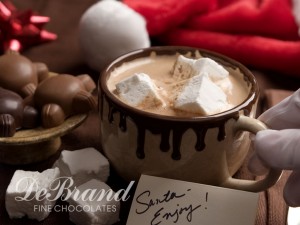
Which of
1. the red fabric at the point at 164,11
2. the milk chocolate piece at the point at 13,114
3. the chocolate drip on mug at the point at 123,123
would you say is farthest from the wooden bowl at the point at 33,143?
the red fabric at the point at 164,11

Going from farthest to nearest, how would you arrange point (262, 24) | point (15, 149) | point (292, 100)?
1. point (262, 24)
2. point (15, 149)
3. point (292, 100)

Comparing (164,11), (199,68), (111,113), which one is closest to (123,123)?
(111,113)

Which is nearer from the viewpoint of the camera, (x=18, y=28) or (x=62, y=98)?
(x=62, y=98)

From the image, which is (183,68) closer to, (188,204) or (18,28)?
(188,204)

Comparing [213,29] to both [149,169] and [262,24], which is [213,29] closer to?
[262,24]

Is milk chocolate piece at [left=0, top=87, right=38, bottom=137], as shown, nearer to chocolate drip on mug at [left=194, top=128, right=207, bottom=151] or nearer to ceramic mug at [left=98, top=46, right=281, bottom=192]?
ceramic mug at [left=98, top=46, right=281, bottom=192]

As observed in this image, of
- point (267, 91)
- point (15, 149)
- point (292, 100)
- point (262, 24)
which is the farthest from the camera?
point (262, 24)

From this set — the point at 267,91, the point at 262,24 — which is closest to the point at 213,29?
the point at 262,24
